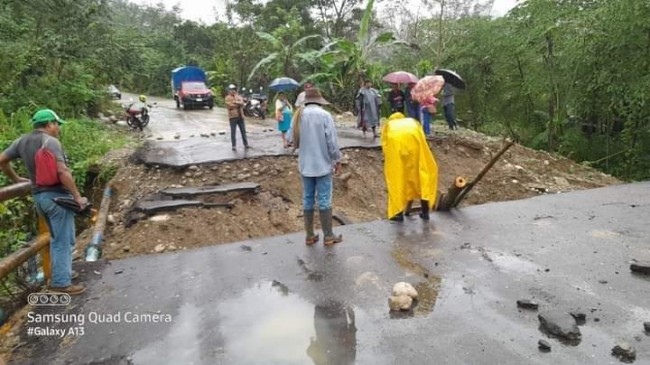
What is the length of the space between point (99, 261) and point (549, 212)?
224 inches

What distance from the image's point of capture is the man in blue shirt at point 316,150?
5.03 metres

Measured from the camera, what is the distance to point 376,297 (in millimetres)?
3924

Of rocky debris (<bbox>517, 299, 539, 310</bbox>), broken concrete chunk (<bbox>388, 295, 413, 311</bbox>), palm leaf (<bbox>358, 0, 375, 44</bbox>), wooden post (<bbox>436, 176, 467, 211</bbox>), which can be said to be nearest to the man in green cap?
broken concrete chunk (<bbox>388, 295, 413, 311</bbox>)

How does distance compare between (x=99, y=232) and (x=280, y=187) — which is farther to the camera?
(x=280, y=187)

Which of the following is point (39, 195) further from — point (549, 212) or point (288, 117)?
point (288, 117)

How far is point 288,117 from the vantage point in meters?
11.4

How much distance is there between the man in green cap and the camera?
3.92 meters

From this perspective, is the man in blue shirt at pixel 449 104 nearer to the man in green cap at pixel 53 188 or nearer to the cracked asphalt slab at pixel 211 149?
the cracked asphalt slab at pixel 211 149

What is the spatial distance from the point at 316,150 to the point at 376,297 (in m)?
1.80

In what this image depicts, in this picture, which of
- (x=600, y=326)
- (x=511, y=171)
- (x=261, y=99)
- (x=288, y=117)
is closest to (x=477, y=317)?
(x=600, y=326)

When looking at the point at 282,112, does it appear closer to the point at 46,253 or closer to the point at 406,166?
the point at 406,166

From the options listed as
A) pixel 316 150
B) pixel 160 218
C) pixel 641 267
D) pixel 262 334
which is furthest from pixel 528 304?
pixel 160 218

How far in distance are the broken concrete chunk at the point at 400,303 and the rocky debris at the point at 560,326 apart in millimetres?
944

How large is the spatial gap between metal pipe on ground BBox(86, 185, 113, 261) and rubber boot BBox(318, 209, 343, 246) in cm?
265
